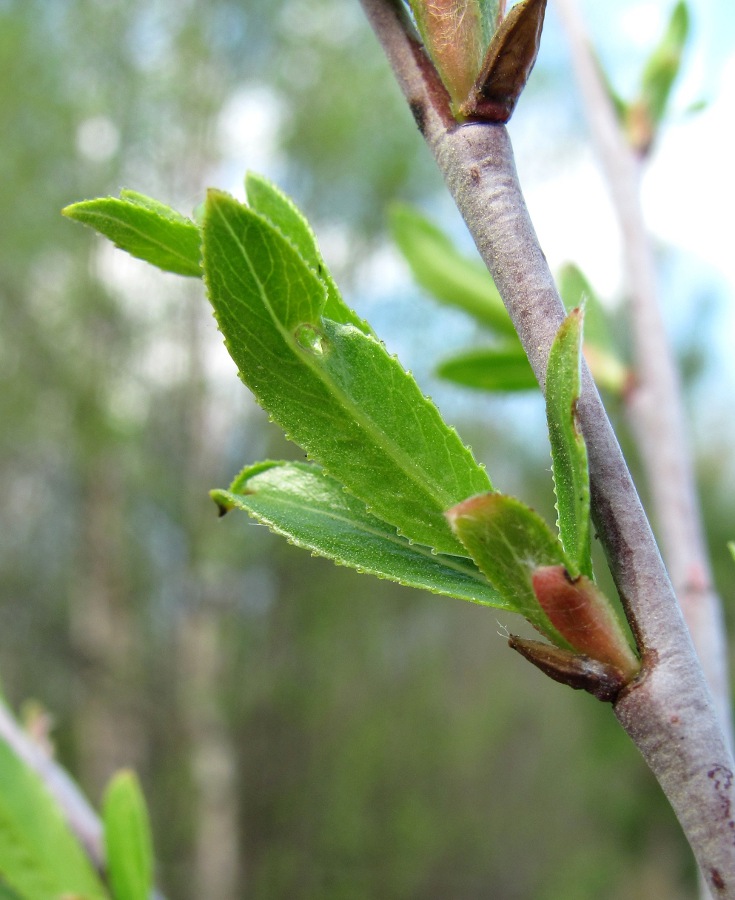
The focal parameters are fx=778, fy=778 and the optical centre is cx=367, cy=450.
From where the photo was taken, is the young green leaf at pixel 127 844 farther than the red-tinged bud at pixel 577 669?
Yes

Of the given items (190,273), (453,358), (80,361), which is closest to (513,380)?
(453,358)

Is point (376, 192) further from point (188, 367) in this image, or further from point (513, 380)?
point (513, 380)

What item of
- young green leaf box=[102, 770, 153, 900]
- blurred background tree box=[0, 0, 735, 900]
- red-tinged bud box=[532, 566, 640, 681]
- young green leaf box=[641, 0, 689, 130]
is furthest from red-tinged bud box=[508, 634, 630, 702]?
blurred background tree box=[0, 0, 735, 900]

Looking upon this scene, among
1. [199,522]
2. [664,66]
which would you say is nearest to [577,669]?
[664,66]

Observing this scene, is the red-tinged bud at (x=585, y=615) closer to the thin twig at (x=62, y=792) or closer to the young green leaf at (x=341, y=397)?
the young green leaf at (x=341, y=397)

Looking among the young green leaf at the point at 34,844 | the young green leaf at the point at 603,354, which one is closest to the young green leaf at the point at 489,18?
the young green leaf at the point at 603,354

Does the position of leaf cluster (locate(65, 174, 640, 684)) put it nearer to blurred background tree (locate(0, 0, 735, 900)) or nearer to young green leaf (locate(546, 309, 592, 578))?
young green leaf (locate(546, 309, 592, 578))

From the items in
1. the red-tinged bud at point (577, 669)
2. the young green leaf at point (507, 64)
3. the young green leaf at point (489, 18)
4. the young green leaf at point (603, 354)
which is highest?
Result: the young green leaf at point (489, 18)

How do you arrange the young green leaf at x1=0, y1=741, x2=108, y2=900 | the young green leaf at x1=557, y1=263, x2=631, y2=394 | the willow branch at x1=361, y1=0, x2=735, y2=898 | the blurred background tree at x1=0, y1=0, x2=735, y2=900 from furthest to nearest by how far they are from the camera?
the blurred background tree at x1=0, y1=0, x2=735, y2=900
the young green leaf at x1=557, y1=263, x2=631, y2=394
the young green leaf at x1=0, y1=741, x2=108, y2=900
the willow branch at x1=361, y1=0, x2=735, y2=898
